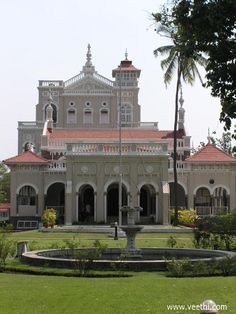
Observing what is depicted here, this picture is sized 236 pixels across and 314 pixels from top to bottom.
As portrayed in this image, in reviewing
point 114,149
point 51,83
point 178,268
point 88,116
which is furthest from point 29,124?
point 178,268

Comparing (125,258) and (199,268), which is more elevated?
(125,258)

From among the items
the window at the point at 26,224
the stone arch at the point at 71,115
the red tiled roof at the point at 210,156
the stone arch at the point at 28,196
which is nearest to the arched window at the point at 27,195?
the stone arch at the point at 28,196

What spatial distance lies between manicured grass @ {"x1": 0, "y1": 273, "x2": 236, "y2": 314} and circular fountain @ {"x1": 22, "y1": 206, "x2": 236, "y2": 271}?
1.64m

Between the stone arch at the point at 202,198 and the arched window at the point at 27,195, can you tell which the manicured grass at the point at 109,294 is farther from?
the arched window at the point at 27,195

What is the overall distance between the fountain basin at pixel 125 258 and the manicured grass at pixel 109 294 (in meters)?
1.63

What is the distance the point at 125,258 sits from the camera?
18.8 m

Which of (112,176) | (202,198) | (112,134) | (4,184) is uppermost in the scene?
(112,134)

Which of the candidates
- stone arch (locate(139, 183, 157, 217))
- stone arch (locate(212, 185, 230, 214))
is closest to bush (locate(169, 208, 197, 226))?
stone arch (locate(139, 183, 157, 217))

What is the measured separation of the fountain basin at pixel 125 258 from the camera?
57.3 feet

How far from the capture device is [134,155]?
49.4m

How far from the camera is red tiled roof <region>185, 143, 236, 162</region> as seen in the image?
52469mm

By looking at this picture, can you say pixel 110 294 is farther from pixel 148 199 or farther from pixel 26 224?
pixel 148 199

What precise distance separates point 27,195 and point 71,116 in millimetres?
17116

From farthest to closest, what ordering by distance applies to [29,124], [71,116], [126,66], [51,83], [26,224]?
[126,66]
[51,83]
[71,116]
[29,124]
[26,224]
